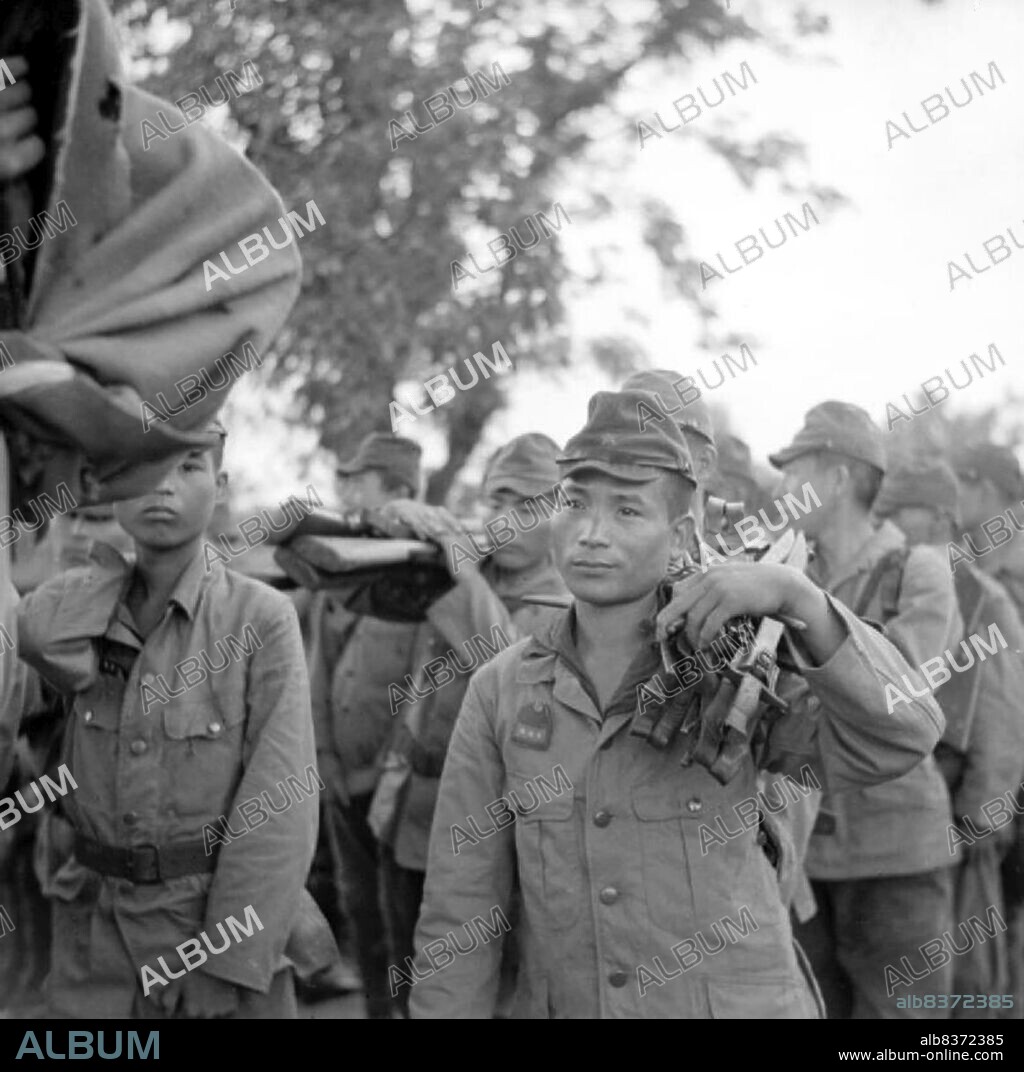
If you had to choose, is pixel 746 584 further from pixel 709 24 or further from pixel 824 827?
pixel 709 24

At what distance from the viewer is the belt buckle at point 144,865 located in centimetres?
378

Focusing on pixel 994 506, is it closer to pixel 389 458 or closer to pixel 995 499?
pixel 995 499

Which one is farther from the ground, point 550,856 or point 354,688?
point 354,688

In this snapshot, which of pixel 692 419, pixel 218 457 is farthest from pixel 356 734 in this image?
pixel 692 419

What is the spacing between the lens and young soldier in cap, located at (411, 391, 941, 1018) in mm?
3035

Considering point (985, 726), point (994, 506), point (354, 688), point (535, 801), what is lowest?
point (985, 726)

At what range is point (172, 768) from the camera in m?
3.88

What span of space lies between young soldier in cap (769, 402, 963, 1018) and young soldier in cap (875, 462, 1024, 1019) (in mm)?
269

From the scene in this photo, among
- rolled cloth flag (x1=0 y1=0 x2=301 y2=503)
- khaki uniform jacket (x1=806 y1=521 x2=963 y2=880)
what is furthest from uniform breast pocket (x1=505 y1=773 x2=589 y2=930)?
khaki uniform jacket (x1=806 y1=521 x2=963 y2=880)

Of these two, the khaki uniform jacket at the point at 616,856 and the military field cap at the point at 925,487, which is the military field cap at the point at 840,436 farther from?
the khaki uniform jacket at the point at 616,856

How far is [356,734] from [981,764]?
2.82 m

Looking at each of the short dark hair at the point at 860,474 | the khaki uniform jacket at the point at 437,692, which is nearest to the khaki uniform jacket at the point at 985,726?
the short dark hair at the point at 860,474
